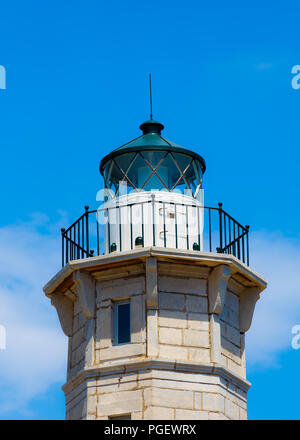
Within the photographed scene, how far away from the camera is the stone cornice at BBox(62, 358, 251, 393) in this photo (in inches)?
1334

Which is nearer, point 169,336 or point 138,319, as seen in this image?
point 169,336

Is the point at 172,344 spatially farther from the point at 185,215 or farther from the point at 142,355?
the point at 185,215

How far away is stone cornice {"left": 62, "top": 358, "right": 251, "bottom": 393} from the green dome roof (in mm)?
4699

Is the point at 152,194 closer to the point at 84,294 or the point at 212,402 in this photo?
the point at 84,294

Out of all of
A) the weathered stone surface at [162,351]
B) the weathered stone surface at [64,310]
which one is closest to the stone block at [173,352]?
the weathered stone surface at [162,351]

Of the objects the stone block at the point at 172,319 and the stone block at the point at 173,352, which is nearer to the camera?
the stone block at the point at 173,352

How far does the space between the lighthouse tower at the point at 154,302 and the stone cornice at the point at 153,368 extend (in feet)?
0.07

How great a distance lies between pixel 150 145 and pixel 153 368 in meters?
5.00

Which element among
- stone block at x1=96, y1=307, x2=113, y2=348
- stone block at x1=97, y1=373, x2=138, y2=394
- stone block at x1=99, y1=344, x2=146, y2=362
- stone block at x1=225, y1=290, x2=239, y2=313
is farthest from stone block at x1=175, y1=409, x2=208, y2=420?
stone block at x1=225, y1=290, x2=239, y2=313

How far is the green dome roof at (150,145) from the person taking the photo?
36031mm

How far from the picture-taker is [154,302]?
34.3 meters

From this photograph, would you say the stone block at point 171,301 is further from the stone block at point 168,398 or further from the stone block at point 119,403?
the stone block at point 119,403

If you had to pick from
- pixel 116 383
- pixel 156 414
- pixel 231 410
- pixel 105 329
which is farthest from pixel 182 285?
pixel 156 414

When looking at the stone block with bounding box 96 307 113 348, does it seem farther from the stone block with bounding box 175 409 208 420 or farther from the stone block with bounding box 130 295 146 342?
the stone block with bounding box 175 409 208 420
